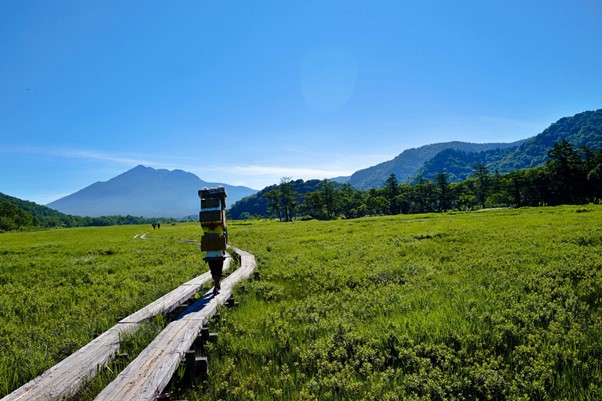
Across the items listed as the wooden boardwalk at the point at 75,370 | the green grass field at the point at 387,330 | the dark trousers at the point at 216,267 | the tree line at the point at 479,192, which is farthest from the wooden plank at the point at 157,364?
the tree line at the point at 479,192

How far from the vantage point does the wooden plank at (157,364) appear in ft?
12.1

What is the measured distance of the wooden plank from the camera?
370 cm

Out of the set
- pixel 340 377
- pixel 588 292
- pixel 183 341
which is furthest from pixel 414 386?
pixel 588 292

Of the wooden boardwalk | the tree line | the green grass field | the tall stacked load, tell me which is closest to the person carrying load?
the tall stacked load

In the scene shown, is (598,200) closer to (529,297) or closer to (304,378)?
(529,297)

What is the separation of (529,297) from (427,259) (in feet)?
22.9

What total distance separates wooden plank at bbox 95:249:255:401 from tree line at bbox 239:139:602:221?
330 feet

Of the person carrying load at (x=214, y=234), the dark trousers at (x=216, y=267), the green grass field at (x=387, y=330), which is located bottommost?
the green grass field at (x=387, y=330)

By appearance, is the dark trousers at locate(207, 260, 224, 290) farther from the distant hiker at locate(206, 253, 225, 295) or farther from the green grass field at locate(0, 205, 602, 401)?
the green grass field at locate(0, 205, 602, 401)

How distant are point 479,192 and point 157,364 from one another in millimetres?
146953

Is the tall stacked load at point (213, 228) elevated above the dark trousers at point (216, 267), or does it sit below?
above

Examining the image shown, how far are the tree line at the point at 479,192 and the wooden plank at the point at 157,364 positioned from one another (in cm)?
10071

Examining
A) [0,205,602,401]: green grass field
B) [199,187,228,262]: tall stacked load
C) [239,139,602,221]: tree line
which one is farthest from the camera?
[239,139,602,221]: tree line

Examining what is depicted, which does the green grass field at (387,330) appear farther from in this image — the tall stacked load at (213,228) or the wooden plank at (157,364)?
the tall stacked load at (213,228)
